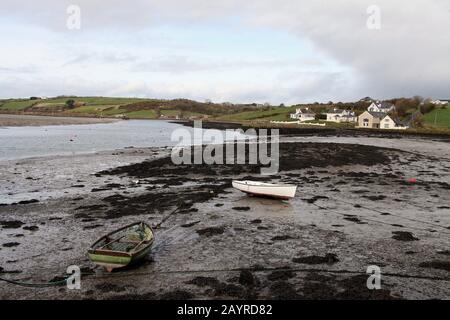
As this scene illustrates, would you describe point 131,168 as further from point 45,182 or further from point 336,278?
point 336,278

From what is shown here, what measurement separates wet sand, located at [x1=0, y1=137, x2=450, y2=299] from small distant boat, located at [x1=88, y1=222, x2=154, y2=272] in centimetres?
42

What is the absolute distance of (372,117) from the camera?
107 metres

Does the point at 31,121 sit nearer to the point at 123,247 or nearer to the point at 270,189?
the point at 270,189

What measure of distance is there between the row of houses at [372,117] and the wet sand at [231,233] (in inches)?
3036

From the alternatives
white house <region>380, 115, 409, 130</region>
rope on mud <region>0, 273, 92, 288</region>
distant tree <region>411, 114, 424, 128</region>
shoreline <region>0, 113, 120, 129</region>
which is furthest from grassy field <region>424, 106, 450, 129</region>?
rope on mud <region>0, 273, 92, 288</region>

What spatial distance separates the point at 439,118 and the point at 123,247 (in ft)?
396

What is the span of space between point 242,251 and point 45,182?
18.8 m

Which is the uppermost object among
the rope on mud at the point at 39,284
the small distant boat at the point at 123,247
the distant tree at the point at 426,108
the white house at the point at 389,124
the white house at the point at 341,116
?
the distant tree at the point at 426,108

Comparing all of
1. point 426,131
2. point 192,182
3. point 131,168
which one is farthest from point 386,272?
point 426,131

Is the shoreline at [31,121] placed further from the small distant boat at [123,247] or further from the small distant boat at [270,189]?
the small distant boat at [123,247]

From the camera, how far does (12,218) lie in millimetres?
18531

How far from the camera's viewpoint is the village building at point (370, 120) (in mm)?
106875

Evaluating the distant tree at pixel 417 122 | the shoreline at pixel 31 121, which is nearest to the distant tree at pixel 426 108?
the distant tree at pixel 417 122
